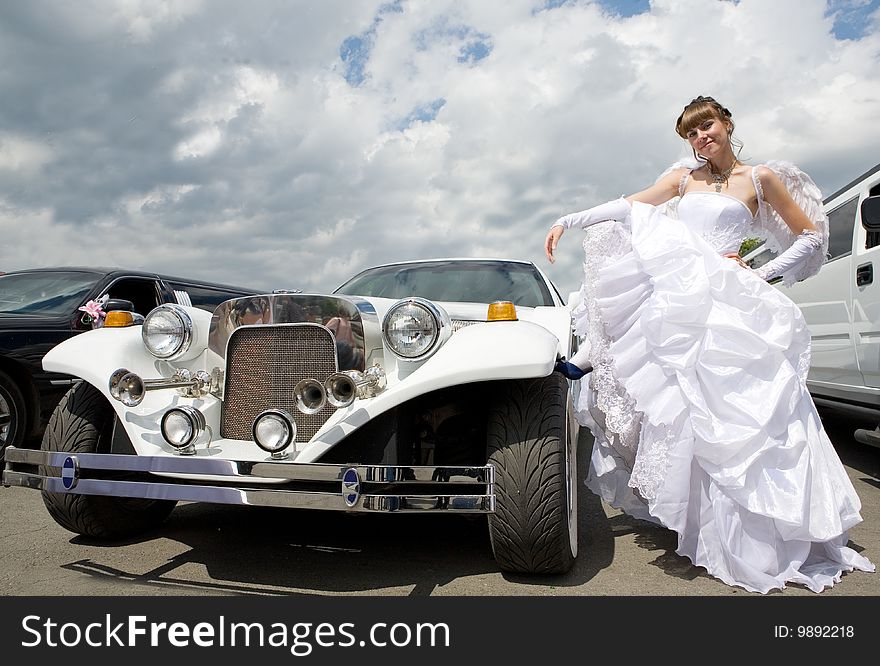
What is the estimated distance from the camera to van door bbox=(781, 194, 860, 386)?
5160 mm

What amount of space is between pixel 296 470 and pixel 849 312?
4.73 metres

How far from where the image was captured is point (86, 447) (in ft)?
9.91

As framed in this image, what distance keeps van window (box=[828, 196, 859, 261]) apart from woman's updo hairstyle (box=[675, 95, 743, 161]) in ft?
7.36

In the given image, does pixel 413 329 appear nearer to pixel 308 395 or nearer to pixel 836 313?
pixel 308 395

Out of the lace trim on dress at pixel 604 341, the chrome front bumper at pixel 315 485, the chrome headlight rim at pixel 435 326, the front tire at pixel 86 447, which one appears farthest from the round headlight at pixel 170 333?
the lace trim on dress at pixel 604 341

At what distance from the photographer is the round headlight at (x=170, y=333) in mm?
3016

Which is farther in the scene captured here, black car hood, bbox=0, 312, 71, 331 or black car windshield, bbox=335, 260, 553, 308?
black car hood, bbox=0, 312, 71, 331

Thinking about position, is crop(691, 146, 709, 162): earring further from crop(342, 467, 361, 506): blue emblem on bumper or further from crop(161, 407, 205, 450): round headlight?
crop(161, 407, 205, 450): round headlight

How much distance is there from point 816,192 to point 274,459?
120 inches

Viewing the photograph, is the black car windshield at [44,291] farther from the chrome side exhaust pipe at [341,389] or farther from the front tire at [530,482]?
the front tire at [530,482]

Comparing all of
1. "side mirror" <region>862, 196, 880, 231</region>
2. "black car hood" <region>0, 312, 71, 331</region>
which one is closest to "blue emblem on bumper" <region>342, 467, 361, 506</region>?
"side mirror" <region>862, 196, 880, 231</region>
